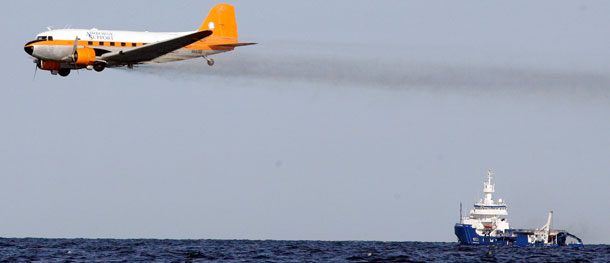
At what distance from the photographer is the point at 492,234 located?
489ft

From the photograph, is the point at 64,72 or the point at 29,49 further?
the point at 64,72

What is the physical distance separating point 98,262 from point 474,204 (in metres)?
92.1

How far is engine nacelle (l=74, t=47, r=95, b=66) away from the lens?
6003 cm

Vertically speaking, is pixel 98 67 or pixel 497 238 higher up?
pixel 98 67

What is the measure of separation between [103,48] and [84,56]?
199 centimetres

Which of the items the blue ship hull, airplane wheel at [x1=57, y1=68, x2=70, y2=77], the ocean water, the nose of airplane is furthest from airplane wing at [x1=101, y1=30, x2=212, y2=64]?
the blue ship hull

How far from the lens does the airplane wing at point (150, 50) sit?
199 feet

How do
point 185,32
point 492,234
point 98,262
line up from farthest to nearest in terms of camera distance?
point 492,234, point 98,262, point 185,32

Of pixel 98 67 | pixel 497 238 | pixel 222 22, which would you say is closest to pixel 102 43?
pixel 98 67

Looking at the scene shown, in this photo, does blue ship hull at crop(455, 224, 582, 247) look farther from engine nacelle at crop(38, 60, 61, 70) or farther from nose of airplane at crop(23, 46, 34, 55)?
nose of airplane at crop(23, 46, 34, 55)

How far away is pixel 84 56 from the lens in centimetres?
6016

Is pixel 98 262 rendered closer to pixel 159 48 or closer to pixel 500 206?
pixel 159 48

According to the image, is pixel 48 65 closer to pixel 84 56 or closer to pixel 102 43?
pixel 84 56

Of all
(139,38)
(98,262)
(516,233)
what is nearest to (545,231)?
(516,233)
